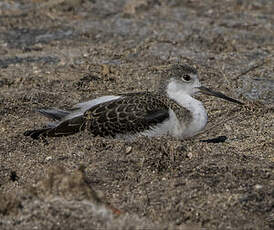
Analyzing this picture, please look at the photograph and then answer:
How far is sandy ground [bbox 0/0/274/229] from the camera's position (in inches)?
160

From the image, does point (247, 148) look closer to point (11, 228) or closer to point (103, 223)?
point (103, 223)

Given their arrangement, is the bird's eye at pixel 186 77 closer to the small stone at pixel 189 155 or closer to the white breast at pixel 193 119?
the white breast at pixel 193 119

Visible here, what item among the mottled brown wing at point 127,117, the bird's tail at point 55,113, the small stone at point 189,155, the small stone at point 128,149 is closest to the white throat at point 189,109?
the mottled brown wing at point 127,117

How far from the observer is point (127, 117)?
5312 millimetres

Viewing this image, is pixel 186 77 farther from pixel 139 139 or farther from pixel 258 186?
pixel 258 186

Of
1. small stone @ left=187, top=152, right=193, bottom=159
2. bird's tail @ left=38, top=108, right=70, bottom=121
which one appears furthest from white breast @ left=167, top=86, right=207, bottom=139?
bird's tail @ left=38, top=108, right=70, bottom=121

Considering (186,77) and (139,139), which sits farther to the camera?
→ (186,77)

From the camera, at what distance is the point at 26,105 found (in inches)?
266

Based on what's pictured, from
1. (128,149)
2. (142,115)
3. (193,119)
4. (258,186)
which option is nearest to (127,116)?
(142,115)

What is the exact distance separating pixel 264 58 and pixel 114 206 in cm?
462

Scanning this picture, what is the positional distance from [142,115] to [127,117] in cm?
14

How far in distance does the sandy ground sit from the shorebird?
0.12 metres

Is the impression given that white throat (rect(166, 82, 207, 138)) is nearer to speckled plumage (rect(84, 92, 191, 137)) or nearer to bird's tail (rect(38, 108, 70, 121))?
speckled plumage (rect(84, 92, 191, 137))

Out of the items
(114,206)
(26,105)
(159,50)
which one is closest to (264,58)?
(159,50)
